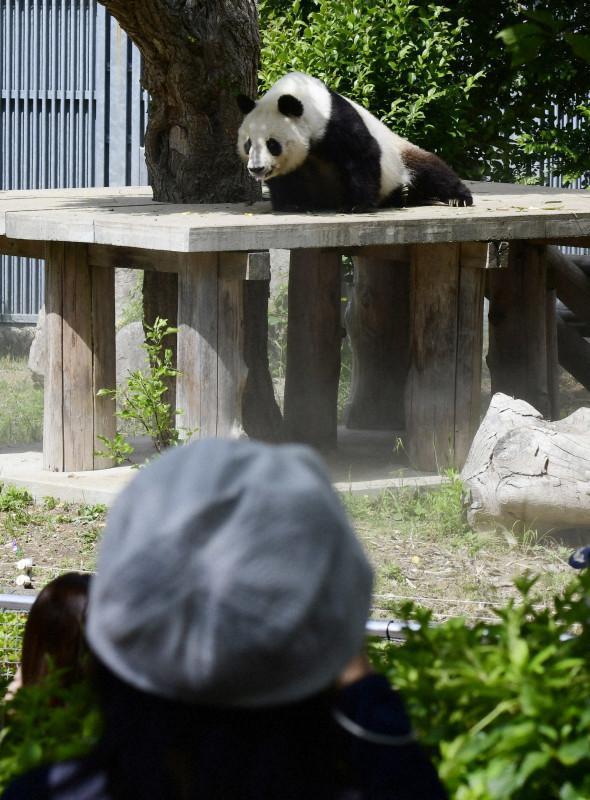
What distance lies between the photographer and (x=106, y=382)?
6.45 metres

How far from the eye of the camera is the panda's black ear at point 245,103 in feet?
21.1

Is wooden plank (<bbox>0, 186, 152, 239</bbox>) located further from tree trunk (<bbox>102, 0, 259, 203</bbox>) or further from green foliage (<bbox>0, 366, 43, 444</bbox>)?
green foliage (<bbox>0, 366, 43, 444</bbox>)

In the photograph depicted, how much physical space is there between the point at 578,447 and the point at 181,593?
4.42 meters

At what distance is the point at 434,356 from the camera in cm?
641

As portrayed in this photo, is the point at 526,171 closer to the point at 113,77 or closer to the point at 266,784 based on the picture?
the point at 113,77

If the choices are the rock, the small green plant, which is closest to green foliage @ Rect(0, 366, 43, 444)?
the rock

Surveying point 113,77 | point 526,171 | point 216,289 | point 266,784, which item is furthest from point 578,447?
point 113,77

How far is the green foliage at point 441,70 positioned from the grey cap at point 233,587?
5.94 meters

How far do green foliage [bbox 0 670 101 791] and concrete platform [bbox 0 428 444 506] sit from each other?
13.4ft

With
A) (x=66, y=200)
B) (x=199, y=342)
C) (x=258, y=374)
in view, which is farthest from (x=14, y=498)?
(x=66, y=200)

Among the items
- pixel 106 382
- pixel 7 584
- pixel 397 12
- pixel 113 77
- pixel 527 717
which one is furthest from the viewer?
pixel 113 77

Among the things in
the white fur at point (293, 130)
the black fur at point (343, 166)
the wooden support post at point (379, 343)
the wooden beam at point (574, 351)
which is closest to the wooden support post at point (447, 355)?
the black fur at point (343, 166)

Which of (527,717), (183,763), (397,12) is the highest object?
(397,12)

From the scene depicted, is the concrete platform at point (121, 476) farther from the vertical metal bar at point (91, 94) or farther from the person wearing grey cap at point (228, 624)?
the vertical metal bar at point (91, 94)
